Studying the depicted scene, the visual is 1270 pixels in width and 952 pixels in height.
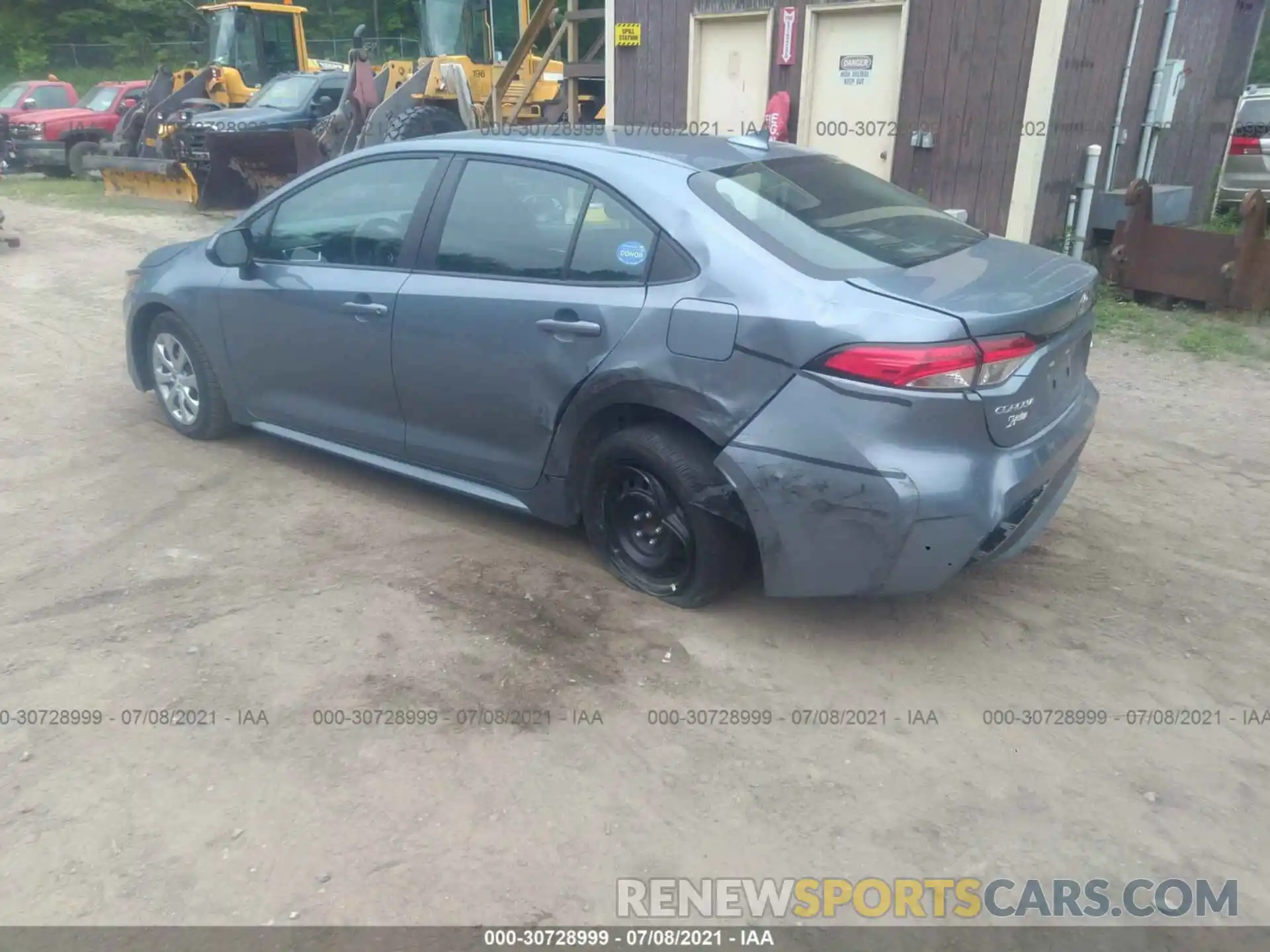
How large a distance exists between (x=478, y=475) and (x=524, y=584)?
51 centimetres

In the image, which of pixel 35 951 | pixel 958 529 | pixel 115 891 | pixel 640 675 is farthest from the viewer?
pixel 640 675

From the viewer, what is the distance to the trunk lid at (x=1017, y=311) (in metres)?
3.12

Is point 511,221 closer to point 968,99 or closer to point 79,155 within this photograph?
point 968,99

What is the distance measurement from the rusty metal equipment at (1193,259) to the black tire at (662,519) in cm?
640

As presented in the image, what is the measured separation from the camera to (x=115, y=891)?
8.34 ft

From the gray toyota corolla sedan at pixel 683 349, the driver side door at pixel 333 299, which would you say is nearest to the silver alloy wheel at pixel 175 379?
the driver side door at pixel 333 299

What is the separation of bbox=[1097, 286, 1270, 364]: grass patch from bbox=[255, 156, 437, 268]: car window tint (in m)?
5.73

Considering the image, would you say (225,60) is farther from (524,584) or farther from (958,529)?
(958,529)

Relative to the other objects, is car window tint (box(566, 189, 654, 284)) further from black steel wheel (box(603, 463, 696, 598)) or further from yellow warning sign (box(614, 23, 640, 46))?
yellow warning sign (box(614, 23, 640, 46))

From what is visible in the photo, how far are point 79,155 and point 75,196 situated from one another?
10.6 ft

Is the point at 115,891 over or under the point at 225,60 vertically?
under

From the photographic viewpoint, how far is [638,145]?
3.96 m

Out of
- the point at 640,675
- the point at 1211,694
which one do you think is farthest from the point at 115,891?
the point at 1211,694

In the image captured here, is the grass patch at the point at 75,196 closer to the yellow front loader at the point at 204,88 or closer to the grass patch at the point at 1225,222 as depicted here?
the yellow front loader at the point at 204,88
